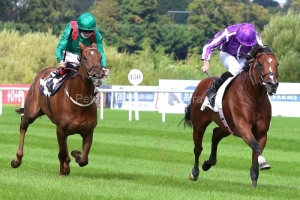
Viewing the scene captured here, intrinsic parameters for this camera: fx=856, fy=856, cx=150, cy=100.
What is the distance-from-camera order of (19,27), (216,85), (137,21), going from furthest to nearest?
(137,21), (19,27), (216,85)

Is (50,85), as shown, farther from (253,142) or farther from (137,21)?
(137,21)

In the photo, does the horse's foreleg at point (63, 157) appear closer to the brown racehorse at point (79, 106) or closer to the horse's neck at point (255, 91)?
the brown racehorse at point (79, 106)

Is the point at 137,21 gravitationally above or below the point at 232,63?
below

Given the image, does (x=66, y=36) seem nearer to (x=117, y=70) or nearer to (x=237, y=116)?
(x=237, y=116)

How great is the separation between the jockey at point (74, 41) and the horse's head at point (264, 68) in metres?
1.73

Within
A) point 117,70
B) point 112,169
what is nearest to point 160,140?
point 112,169

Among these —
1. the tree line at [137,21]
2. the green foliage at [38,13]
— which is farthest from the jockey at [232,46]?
the green foliage at [38,13]

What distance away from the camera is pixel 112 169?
38.2 ft

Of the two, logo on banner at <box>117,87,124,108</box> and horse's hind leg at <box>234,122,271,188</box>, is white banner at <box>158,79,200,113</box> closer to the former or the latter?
logo on banner at <box>117,87,124,108</box>

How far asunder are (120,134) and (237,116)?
25.9 ft

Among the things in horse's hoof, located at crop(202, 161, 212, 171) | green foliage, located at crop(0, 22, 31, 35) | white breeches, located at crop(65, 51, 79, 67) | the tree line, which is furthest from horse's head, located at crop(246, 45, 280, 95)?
the tree line

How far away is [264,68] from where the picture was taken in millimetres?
9375

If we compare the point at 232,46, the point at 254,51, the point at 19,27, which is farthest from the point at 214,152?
the point at 19,27

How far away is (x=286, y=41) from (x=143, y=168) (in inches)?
1365
